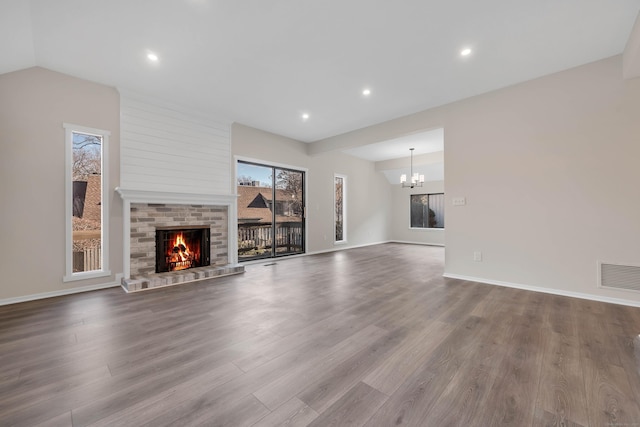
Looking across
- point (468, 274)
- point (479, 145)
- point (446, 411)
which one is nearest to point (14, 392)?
point (446, 411)

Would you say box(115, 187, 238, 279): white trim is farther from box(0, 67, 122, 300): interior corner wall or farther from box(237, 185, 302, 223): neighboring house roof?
box(0, 67, 122, 300): interior corner wall

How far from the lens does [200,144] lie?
473 cm

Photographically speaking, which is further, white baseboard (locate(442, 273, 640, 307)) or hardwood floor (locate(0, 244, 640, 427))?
white baseboard (locate(442, 273, 640, 307))

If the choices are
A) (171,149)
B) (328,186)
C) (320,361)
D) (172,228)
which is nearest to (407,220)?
(328,186)

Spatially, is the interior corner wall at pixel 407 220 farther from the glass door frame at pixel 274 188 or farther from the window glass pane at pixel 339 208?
the glass door frame at pixel 274 188

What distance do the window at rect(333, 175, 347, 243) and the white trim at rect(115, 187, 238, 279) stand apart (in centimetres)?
357

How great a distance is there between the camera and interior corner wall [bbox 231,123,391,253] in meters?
5.71

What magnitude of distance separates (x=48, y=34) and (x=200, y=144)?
7.28 feet

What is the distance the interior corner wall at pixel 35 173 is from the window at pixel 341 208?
5.71m

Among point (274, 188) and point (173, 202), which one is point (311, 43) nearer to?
point (173, 202)

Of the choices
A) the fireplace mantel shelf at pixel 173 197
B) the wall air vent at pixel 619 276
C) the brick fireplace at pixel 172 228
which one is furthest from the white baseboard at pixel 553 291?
the fireplace mantel shelf at pixel 173 197

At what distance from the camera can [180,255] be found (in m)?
4.57

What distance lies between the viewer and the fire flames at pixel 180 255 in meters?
4.48

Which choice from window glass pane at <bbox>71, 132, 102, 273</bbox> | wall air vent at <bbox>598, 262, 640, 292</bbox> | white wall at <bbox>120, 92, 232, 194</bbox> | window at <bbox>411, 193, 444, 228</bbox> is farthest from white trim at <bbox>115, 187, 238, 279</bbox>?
window at <bbox>411, 193, 444, 228</bbox>
